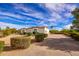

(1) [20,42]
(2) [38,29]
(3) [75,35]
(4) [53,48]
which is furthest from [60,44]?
(1) [20,42]

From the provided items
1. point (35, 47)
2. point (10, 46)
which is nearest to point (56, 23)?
point (35, 47)

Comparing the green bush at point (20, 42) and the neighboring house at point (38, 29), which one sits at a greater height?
the neighboring house at point (38, 29)

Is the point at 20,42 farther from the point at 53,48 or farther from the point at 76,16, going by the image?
the point at 76,16

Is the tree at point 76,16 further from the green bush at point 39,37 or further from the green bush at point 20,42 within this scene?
the green bush at point 20,42

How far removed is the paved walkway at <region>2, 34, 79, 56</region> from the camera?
4.51 m

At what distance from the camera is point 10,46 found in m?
4.52

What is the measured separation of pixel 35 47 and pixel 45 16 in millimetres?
529

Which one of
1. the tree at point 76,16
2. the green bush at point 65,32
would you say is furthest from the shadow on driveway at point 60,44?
the tree at point 76,16

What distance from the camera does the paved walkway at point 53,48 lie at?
4.51 metres

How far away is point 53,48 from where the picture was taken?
14.9ft

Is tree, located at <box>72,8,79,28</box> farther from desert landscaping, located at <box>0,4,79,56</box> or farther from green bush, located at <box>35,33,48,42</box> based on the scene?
green bush, located at <box>35,33,48,42</box>

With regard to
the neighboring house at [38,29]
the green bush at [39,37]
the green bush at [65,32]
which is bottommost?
the green bush at [39,37]

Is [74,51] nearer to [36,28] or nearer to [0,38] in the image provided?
[36,28]

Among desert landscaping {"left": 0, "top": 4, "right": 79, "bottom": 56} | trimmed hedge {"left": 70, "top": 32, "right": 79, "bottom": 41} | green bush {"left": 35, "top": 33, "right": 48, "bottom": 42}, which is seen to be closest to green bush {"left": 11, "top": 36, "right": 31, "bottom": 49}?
desert landscaping {"left": 0, "top": 4, "right": 79, "bottom": 56}
